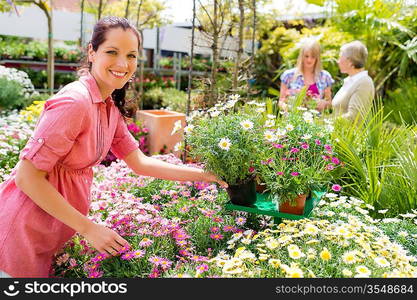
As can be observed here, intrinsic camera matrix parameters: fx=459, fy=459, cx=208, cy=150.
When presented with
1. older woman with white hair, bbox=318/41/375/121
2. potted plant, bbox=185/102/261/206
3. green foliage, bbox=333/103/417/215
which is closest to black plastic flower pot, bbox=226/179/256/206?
potted plant, bbox=185/102/261/206

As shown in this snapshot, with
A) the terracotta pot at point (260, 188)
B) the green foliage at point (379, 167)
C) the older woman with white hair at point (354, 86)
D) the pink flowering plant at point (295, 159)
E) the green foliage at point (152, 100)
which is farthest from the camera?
the green foliage at point (152, 100)

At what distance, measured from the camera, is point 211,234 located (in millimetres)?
2162

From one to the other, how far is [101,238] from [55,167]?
0.34 metres

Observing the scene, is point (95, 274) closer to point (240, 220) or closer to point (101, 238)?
point (101, 238)

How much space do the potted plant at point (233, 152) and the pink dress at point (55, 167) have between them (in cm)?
45

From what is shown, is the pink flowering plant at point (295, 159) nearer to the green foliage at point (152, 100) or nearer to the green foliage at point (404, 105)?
the green foliage at point (404, 105)

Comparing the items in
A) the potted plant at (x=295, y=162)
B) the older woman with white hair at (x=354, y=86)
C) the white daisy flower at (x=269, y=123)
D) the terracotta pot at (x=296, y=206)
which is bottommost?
the terracotta pot at (x=296, y=206)

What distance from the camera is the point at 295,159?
2158mm

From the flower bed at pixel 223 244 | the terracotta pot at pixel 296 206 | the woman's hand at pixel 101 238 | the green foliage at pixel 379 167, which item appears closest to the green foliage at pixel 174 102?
the green foliage at pixel 379 167

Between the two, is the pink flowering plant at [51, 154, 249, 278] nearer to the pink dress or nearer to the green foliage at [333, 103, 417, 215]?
the pink dress

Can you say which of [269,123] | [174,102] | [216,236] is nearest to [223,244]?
[216,236]

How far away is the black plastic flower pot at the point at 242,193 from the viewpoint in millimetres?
2133

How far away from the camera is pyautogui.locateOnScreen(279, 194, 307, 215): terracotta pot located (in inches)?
81.5

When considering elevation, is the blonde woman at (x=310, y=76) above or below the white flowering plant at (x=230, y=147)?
above
